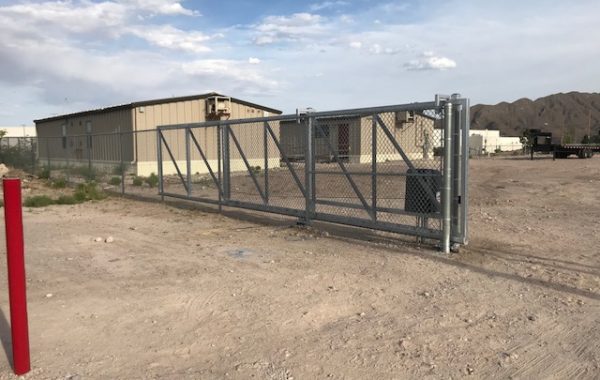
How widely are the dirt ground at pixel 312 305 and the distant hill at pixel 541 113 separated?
463 ft

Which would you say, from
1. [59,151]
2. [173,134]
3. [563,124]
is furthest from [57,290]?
[563,124]

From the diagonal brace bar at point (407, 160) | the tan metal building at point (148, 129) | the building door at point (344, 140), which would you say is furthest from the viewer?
the tan metal building at point (148, 129)

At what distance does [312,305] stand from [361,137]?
490 cm

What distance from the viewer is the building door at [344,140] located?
8.79m

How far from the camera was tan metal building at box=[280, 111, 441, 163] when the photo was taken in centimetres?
787

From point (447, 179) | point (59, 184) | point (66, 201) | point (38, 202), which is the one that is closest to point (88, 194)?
point (66, 201)

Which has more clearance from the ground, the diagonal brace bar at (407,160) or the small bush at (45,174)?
the diagonal brace bar at (407,160)

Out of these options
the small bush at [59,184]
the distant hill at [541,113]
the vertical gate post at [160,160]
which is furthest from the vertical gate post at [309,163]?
the distant hill at [541,113]

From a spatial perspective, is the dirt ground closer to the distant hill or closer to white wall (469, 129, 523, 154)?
white wall (469, 129, 523, 154)

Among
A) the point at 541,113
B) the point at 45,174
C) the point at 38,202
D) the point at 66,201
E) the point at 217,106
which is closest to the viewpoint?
the point at 38,202

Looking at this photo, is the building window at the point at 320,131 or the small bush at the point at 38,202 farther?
the small bush at the point at 38,202

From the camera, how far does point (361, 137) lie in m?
9.55

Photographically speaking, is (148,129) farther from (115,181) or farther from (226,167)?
(226,167)

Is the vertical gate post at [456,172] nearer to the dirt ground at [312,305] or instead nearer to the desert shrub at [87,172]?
the dirt ground at [312,305]
